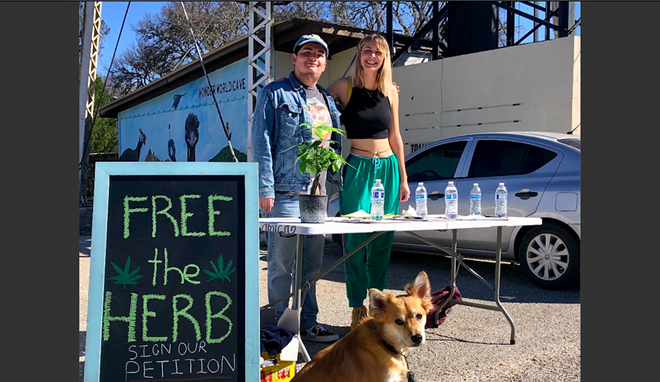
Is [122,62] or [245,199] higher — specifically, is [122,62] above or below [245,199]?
above

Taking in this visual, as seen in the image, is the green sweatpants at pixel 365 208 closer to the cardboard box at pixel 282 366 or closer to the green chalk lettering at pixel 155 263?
the cardboard box at pixel 282 366

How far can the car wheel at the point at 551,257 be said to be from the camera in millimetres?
6055

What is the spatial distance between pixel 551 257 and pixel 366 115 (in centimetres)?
328

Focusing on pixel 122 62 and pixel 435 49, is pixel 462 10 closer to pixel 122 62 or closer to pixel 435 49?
pixel 435 49

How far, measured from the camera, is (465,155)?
696 cm

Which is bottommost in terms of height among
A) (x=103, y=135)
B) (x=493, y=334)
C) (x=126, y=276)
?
(x=493, y=334)

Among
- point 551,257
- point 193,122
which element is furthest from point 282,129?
point 193,122

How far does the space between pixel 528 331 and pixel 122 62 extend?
2821 cm

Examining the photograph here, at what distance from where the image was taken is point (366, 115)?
165 inches

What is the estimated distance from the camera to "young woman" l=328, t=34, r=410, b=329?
4.18m

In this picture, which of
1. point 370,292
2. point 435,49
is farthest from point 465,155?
point 435,49

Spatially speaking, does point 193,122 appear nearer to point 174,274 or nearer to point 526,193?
point 526,193

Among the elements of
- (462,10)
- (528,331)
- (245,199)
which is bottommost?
(528,331)

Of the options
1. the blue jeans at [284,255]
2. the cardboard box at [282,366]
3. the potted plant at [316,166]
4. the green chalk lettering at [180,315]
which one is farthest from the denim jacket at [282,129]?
the green chalk lettering at [180,315]
